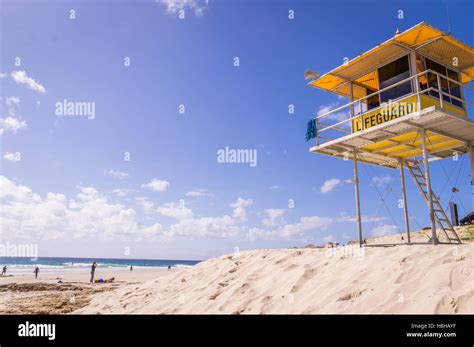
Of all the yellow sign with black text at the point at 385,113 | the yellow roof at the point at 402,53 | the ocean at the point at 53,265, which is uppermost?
the yellow roof at the point at 402,53

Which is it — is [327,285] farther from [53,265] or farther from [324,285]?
[53,265]

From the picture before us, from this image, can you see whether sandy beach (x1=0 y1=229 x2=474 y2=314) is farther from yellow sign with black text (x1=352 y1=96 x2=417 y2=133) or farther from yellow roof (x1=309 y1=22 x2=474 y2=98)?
yellow roof (x1=309 y1=22 x2=474 y2=98)

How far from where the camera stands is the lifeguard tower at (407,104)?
37.1 ft

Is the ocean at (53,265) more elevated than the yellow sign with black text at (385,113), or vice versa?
the yellow sign with black text at (385,113)

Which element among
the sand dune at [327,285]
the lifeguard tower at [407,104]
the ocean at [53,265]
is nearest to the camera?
the sand dune at [327,285]

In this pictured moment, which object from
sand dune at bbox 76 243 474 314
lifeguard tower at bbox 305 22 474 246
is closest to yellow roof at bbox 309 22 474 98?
lifeguard tower at bbox 305 22 474 246

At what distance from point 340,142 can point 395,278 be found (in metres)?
7.15

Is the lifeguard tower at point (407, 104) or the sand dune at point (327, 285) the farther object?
the lifeguard tower at point (407, 104)

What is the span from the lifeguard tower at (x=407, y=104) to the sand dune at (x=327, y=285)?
3.71 meters

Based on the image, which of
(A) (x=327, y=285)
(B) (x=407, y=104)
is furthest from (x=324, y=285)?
(B) (x=407, y=104)

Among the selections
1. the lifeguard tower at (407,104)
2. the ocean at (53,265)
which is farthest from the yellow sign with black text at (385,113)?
the ocean at (53,265)

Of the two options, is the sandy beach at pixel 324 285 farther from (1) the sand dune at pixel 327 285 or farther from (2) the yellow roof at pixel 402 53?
(2) the yellow roof at pixel 402 53
